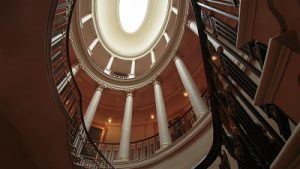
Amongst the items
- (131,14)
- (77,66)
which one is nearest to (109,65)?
(77,66)

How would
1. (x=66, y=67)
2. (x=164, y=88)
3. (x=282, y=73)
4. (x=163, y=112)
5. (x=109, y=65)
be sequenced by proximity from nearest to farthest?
(x=282, y=73), (x=66, y=67), (x=163, y=112), (x=109, y=65), (x=164, y=88)

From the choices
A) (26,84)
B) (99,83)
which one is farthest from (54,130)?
(99,83)

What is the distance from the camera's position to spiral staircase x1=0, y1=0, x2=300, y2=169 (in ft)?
5.65

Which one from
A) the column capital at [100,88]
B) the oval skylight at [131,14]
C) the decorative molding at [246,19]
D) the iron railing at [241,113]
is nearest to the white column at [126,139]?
the column capital at [100,88]

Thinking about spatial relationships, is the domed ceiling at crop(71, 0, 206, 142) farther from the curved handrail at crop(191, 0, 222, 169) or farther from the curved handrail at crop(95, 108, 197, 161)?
the curved handrail at crop(191, 0, 222, 169)

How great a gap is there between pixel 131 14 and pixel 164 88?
809 cm

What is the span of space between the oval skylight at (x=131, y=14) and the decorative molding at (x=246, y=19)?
18711mm

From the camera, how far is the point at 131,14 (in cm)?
2122

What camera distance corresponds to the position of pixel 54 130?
238 inches

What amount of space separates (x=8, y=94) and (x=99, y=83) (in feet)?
28.6

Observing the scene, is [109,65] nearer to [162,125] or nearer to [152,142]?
[152,142]

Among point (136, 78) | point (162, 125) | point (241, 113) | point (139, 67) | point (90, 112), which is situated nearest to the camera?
point (241, 113)

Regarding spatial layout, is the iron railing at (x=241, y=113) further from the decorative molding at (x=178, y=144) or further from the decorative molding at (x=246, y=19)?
the decorative molding at (x=178, y=144)

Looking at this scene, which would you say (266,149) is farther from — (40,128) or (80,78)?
(80,78)
